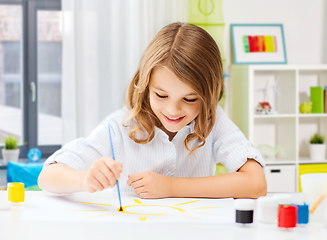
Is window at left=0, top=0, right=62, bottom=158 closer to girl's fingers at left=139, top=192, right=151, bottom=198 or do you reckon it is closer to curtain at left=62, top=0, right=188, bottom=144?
curtain at left=62, top=0, right=188, bottom=144

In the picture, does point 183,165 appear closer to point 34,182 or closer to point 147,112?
point 147,112

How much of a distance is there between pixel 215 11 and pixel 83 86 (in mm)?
1063

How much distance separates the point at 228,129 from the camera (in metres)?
1.18

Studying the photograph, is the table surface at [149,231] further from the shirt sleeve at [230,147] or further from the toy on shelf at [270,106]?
the toy on shelf at [270,106]

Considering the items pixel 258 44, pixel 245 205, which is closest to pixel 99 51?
pixel 258 44

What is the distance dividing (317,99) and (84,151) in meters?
2.19

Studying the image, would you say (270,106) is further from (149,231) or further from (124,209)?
(149,231)

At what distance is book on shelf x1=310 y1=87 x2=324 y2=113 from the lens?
281cm

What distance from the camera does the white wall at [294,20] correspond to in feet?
9.72

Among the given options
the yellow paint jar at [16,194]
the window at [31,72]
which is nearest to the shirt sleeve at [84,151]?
the yellow paint jar at [16,194]

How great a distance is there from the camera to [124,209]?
0.83 meters

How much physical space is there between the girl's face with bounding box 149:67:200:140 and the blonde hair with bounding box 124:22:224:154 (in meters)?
0.01

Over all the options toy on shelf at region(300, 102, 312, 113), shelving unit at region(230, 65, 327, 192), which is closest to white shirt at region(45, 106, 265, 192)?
shelving unit at region(230, 65, 327, 192)

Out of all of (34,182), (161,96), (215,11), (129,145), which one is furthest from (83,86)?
(161,96)
